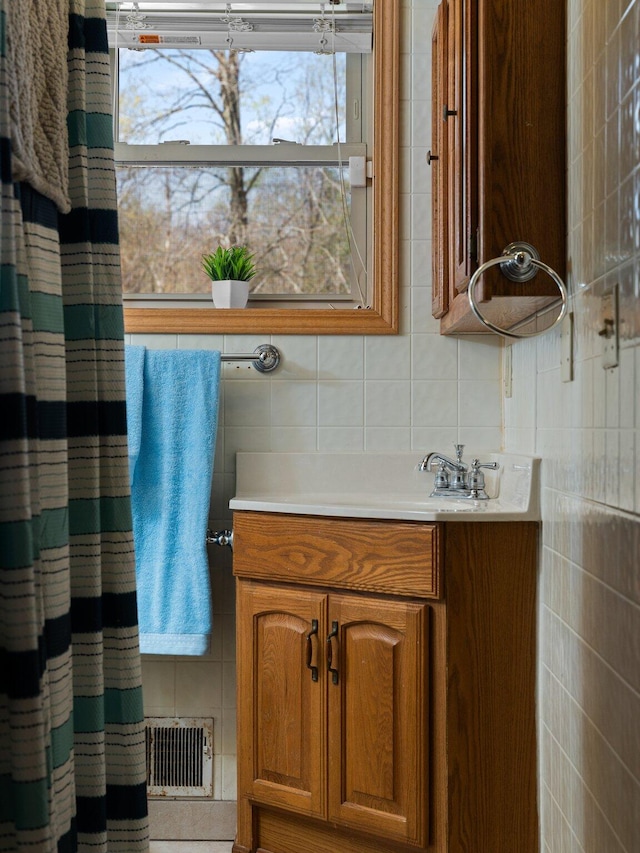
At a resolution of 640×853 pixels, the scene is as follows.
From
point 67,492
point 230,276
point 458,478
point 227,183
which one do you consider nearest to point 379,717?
point 458,478

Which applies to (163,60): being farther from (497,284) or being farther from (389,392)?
(497,284)

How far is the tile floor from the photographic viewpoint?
2.05 metres

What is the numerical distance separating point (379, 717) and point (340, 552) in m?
0.35

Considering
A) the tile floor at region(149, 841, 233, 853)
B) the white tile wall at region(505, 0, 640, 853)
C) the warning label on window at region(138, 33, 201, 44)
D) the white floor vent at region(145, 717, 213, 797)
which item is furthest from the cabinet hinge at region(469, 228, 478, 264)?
the tile floor at region(149, 841, 233, 853)

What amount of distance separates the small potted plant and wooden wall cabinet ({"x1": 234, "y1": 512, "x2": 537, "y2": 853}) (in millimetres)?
686

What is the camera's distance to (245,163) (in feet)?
7.48

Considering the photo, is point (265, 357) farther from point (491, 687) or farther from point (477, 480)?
point (491, 687)

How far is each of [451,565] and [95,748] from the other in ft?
2.99

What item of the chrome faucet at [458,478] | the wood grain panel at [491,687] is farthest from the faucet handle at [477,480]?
the wood grain panel at [491,687]

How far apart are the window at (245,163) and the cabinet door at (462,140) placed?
0.54 meters

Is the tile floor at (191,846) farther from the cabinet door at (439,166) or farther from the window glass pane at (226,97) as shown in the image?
the window glass pane at (226,97)

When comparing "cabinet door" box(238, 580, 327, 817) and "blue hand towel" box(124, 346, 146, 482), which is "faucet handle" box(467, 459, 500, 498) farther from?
"blue hand towel" box(124, 346, 146, 482)

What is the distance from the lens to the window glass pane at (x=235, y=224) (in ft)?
7.53

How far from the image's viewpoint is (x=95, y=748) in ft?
2.81
